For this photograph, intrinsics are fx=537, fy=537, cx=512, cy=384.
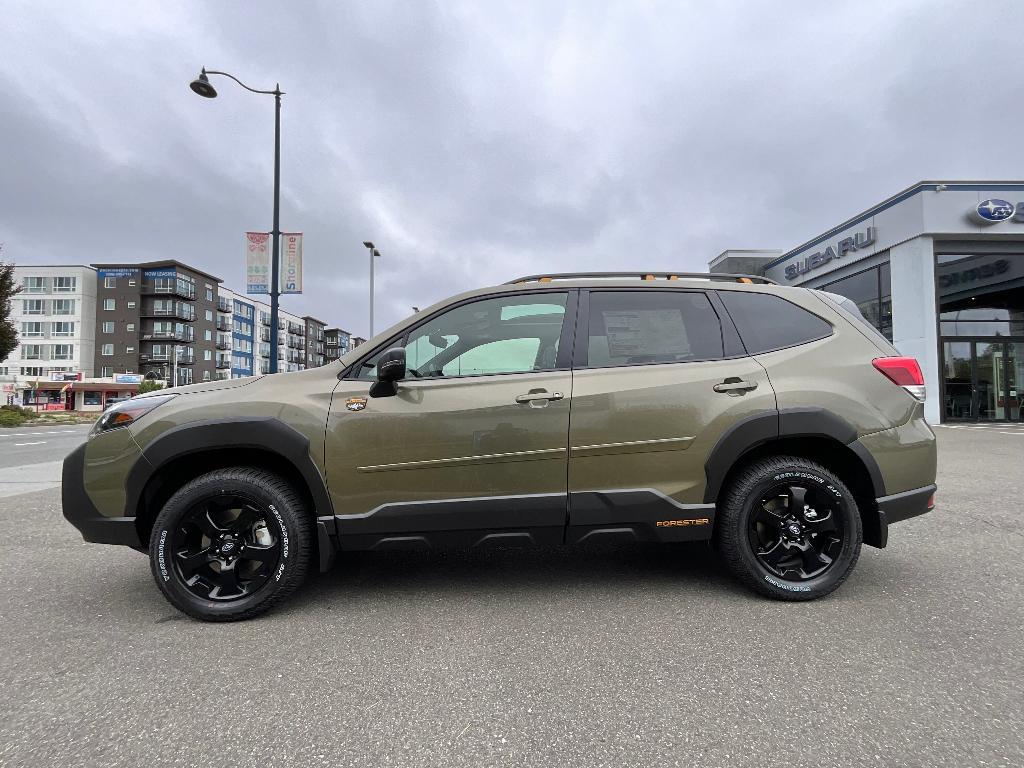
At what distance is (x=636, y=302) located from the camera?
10.2ft

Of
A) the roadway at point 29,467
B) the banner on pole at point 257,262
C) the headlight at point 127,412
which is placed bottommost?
the roadway at point 29,467

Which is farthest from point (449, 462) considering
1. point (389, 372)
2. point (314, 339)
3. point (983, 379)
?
point (314, 339)

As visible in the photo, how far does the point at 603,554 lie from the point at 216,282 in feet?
285

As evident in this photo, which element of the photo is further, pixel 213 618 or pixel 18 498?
pixel 18 498

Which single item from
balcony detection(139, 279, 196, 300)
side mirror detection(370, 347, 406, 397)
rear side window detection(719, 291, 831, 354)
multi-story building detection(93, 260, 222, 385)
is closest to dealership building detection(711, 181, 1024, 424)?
rear side window detection(719, 291, 831, 354)

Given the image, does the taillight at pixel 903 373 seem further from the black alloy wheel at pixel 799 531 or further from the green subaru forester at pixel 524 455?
the black alloy wheel at pixel 799 531

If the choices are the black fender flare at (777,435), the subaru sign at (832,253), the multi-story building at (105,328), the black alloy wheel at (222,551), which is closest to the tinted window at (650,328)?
the black fender flare at (777,435)

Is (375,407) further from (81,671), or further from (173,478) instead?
(81,671)

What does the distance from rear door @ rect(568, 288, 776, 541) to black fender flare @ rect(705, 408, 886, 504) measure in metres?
0.04

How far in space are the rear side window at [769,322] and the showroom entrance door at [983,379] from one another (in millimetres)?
18411

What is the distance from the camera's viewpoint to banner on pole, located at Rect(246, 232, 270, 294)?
11.8 m

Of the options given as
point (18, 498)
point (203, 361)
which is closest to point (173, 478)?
point (18, 498)

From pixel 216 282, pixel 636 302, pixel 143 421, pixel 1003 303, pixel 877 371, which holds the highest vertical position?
pixel 216 282

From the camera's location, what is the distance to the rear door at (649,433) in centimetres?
277
